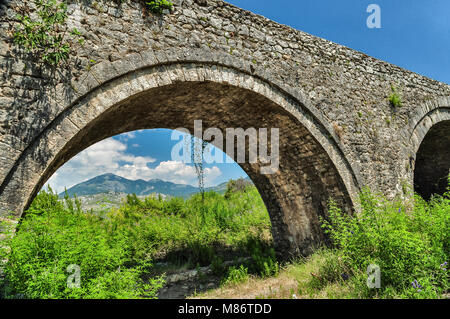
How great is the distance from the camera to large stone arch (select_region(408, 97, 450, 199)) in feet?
23.4

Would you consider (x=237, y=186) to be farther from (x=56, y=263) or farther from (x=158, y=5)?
(x=56, y=263)

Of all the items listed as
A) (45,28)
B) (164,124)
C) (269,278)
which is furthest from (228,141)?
(45,28)

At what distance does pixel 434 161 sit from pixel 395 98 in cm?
421

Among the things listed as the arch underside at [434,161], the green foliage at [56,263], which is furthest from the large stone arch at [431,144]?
the green foliage at [56,263]

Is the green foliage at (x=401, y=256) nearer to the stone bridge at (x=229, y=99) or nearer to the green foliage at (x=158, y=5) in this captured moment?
the stone bridge at (x=229, y=99)

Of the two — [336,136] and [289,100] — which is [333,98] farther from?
[289,100]

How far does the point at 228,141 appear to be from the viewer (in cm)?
645

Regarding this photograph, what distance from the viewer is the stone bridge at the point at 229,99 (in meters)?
3.26

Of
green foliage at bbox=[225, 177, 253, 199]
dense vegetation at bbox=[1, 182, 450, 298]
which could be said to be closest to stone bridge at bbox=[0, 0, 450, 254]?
dense vegetation at bbox=[1, 182, 450, 298]

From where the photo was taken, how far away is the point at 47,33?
11.3ft

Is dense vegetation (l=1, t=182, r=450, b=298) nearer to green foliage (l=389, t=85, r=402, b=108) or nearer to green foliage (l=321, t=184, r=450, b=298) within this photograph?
green foliage (l=321, t=184, r=450, b=298)

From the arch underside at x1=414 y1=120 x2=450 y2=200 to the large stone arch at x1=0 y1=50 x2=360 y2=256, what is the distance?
428 centimetres

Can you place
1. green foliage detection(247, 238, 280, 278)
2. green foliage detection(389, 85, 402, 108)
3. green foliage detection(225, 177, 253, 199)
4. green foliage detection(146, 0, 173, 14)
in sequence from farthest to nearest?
1. green foliage detection(225, 177, 253, 199)
2. green foliage detection(389, 85, 402, 108)
3. green foliage detection(247, 238, 280, 278)
4. green foliage detection(146, 0, 173, 14)

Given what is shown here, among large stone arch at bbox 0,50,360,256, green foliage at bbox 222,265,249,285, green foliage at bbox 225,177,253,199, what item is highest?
green foliage at bbox 225,177,253,199
